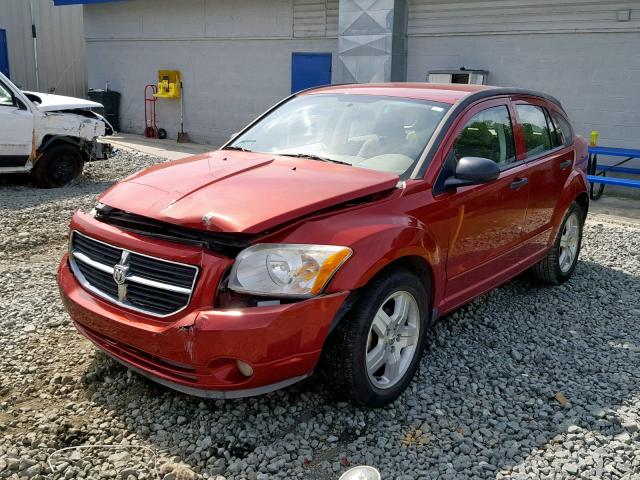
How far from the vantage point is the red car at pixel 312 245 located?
9.27 ft

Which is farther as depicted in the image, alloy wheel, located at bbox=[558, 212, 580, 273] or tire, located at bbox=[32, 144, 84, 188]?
tire, located at bbox=[32, 144, 84, 188]

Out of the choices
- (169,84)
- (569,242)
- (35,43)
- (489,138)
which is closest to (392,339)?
(489,138)

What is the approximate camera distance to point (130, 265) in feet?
10.0

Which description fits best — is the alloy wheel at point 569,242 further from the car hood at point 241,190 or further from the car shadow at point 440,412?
the car hood at point 241,190

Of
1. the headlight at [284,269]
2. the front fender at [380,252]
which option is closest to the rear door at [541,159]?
the front fender at [380,252]

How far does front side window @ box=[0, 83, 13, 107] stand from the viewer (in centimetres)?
837

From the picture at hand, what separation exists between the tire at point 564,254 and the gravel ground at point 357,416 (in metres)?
0.74

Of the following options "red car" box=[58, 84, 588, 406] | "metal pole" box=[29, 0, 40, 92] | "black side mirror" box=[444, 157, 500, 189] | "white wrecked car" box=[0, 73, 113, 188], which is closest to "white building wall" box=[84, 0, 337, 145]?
"metal pole" box=[29, 0, 40, 92]

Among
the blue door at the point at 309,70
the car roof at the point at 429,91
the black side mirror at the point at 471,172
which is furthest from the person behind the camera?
the blue door at the point at 309,70

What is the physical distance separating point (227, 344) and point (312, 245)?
609 millimetres

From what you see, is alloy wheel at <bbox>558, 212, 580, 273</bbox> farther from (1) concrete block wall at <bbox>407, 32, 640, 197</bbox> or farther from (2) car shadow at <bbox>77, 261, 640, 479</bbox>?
(1) concrete block wall at <bbox>407, 32, 640, 197</bbox>

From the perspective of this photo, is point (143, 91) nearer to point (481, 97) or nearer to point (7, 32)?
point (7, 32)

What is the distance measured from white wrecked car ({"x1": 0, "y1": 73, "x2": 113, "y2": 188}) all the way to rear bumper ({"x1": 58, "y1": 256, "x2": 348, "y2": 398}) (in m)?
6.39

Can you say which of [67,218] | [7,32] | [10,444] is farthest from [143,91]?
[10,444]
